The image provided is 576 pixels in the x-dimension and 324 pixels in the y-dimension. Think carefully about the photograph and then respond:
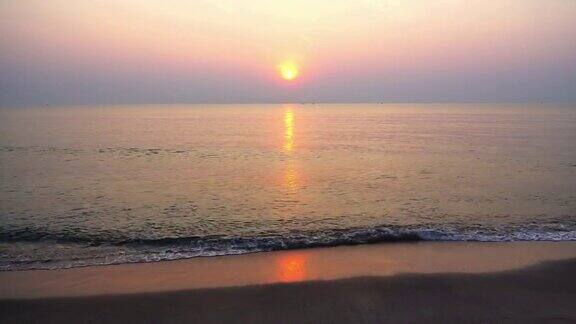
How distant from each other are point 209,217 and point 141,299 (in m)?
8.67

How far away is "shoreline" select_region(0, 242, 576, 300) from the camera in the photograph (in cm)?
1123

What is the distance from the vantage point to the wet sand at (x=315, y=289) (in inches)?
370

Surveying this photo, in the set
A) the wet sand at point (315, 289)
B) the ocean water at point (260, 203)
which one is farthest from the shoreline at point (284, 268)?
the ocean water at point (260, 203)

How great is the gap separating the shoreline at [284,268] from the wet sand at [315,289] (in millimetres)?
29

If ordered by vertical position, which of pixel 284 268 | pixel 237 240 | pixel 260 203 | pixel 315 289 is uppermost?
pixel 315 289

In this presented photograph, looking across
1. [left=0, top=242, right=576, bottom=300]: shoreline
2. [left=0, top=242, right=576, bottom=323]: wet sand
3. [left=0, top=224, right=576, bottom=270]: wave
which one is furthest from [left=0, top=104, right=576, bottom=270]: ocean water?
[left=0, top=242, right=576, bottom=323]: wet sand

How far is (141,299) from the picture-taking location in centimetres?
1031

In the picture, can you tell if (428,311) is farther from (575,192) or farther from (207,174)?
(207,174)

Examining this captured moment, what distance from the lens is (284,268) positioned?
12.7 metres

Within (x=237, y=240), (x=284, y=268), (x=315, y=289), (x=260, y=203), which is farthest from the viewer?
(x=260, y=203)

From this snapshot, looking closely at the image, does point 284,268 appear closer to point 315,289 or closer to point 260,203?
point 315,289

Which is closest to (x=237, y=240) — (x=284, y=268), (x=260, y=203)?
(x=284, y=268)

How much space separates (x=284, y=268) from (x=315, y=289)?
2.12 m

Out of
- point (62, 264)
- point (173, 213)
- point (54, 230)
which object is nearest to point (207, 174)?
point (173, 213)
